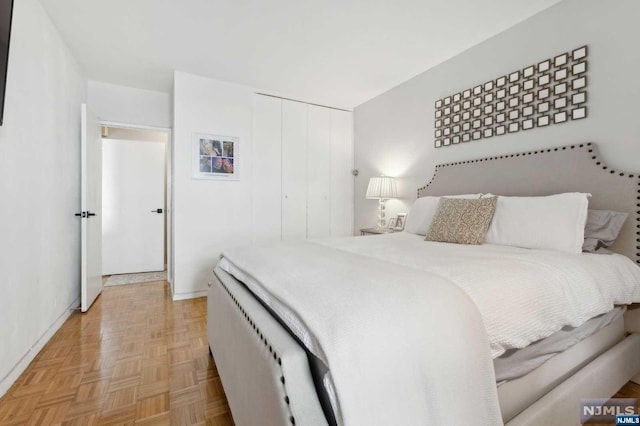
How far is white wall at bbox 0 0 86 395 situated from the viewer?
1689mm

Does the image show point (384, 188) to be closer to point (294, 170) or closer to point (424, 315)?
point (294, 170)

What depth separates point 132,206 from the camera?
432cm

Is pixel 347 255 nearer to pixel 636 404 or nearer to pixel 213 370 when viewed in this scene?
pixel 213 370

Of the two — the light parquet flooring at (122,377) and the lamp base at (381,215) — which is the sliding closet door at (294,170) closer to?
the lamp base at (381,215)

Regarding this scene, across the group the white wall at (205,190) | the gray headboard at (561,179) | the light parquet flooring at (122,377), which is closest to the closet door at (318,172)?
the white wall at (205,190)

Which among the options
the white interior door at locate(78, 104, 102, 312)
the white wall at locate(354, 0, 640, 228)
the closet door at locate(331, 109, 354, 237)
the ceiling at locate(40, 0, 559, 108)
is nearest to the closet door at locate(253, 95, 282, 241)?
the ceiling at locate(40, 0, 559, 108)

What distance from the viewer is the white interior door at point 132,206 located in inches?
165

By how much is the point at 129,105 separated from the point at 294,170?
217 centimetres

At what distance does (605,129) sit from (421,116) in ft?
5.29

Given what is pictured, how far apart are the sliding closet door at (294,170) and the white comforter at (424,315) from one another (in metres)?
2.42

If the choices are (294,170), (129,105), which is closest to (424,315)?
(294,170)

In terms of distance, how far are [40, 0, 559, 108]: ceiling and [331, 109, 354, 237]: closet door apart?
0.89 m

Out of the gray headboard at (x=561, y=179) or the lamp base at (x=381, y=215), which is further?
the lamp base at (x=381, y=215)

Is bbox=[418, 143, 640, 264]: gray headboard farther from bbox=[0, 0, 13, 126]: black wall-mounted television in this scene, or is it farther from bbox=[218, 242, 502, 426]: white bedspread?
bbox=[0, 0, 13, 126]: black wall-mounted television
